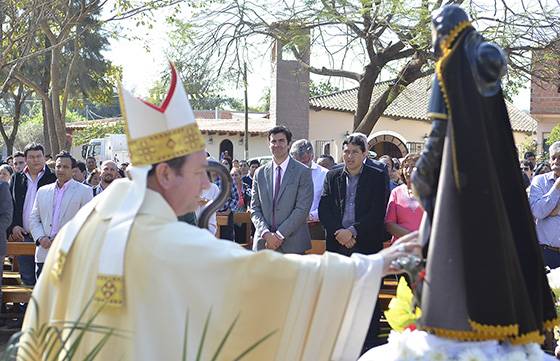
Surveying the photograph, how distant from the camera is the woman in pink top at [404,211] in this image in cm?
730

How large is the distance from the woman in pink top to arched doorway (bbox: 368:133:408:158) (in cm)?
2972

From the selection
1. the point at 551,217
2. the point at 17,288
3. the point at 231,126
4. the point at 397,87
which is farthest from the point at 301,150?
the point at 231,126

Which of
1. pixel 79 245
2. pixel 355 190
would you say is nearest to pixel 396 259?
pixel 79 245

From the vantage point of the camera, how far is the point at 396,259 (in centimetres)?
349

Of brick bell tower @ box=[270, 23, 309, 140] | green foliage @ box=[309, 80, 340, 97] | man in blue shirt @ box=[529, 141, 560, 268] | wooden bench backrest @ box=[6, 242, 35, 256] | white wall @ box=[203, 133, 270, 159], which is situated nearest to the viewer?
man in blue shirt @ box=[529, 141, 560, 268]


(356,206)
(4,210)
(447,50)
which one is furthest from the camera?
(4,210)

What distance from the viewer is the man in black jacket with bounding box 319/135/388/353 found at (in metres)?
7.71

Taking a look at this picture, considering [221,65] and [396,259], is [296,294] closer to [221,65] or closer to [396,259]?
[396,259]

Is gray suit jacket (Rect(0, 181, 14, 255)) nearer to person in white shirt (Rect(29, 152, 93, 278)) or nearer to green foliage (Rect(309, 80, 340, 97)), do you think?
person in white shirt (Rect(29, 152, 93, 278))

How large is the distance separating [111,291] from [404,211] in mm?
4365

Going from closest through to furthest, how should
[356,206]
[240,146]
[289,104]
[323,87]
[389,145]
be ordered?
[356,206]
[289,104]
[323,87]
[389,145]
[240,146]

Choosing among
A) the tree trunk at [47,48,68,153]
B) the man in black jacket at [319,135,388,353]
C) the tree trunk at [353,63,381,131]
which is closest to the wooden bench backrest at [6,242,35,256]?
the man in black jacket at [319,135,388,353]

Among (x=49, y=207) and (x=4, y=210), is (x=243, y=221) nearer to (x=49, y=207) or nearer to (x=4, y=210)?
(x=49, y=207)

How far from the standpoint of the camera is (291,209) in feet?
26.8
